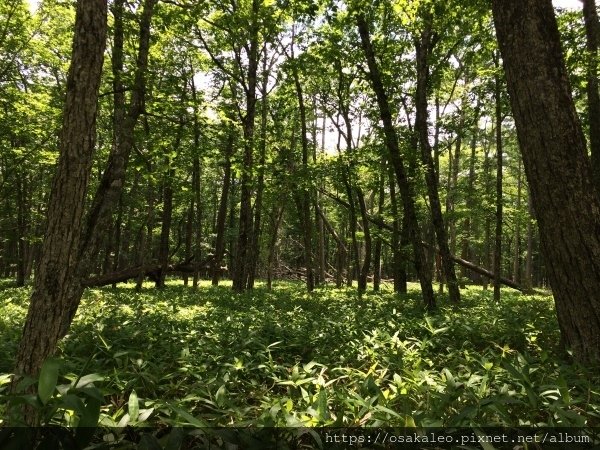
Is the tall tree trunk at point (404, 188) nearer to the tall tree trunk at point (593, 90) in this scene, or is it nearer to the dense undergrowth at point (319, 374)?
the dense undergrowth at point (319, 374)

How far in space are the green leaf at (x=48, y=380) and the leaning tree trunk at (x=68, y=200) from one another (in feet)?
4.49

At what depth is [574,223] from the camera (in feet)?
13.1

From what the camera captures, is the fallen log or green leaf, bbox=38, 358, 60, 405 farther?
the fallen log

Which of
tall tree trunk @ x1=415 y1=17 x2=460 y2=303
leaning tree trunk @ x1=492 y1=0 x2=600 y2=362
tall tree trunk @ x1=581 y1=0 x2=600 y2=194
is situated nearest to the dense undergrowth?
leaning tree trunk @ x1=492 y1=0 x2=600 y2=362

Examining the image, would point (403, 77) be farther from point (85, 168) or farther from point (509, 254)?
point (509, 254)

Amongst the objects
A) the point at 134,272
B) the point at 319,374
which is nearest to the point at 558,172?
the point at 319,374

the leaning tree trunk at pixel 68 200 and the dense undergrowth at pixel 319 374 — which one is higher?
the leaning tree trunk at pixel 68 200

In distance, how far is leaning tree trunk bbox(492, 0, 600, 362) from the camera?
3.98 m

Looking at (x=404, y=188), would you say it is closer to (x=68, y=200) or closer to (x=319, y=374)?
(x=319, y=374)

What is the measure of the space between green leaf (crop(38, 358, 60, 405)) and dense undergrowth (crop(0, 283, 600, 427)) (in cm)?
3

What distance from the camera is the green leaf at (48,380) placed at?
6.55 feet

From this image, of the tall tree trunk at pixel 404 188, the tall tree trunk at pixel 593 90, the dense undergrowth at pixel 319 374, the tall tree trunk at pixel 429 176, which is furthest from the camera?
the tall tree trunk at pixel 429 176

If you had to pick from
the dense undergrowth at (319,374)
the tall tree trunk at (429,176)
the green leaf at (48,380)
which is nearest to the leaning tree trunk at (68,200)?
the dense undergrowth at (319,374)

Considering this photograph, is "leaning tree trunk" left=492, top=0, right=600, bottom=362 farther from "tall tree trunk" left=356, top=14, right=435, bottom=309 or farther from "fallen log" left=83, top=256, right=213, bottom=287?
"fallen log" left=83, top=256, right=213, bottom=287
